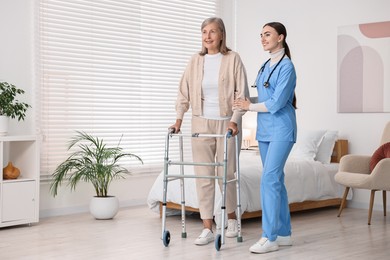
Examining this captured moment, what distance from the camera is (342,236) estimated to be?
4.97m

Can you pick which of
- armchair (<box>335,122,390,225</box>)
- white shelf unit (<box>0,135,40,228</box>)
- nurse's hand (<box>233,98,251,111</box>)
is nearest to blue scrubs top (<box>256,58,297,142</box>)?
nurse's hand (<box>233,98,251,111</box>)

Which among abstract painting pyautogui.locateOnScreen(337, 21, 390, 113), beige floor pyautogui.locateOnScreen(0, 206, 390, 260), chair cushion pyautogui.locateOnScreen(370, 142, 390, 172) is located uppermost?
abstract painting pyautogui.locateOnScreen(337, 21, 390, 113)

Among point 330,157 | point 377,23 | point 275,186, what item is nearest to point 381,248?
point 275,186

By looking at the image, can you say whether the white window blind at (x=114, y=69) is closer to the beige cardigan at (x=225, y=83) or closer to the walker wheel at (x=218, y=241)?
the beige cardigan at (x=225, y=83)

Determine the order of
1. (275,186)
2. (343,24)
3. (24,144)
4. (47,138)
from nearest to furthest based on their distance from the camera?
(275,186)
(24,144)
(47,138)
(343,24)

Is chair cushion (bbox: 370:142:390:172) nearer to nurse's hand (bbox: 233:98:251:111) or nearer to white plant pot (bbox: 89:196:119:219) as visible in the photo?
nurse's hand (bbox: 233:98:251:111)

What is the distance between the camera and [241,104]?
4.37 m

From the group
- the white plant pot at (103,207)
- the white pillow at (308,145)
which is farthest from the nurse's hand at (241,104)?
the white pillow at (308,145)

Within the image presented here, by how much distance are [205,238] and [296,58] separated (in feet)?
10.8

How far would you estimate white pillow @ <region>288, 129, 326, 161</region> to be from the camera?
21.4ft

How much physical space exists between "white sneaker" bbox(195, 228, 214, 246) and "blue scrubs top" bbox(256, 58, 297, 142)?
768 millimetres

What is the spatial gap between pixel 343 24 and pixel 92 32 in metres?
2.59

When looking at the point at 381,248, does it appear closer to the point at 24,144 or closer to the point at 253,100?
the point at 253,100

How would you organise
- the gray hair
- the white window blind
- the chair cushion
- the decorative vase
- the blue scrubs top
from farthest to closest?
the white window blind, the chair cushion, the decorative vase, the gray hair, the blue scrubs top
